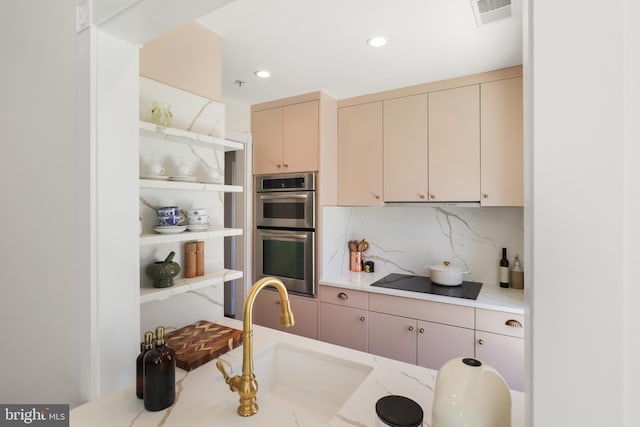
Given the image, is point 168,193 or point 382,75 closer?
point 168,193

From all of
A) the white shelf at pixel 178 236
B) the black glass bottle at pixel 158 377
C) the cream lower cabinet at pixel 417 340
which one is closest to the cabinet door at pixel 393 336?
the cream lower cabinet at pixel 417 340

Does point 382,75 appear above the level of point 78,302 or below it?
above

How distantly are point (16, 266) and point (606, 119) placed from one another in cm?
185

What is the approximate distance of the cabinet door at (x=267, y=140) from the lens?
2854 millimetres

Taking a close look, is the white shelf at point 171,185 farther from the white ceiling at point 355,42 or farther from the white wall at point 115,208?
Result: the white ceiling at point 355,42

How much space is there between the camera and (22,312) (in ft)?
4.16

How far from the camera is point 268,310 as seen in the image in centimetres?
286

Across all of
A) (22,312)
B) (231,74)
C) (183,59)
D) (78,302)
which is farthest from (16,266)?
(231,74)

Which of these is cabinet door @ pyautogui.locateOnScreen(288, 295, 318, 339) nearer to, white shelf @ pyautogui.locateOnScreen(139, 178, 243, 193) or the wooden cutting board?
the wooden cutting board

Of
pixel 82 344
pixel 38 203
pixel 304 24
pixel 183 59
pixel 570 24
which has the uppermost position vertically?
pixel 304 24

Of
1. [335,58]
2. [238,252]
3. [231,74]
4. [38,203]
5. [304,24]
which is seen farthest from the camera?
[238,252]

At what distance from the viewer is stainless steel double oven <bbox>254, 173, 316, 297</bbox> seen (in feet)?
8.79

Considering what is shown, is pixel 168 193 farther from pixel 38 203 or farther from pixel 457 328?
pixel 457 328

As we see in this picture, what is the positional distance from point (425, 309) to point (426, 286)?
275 mm
